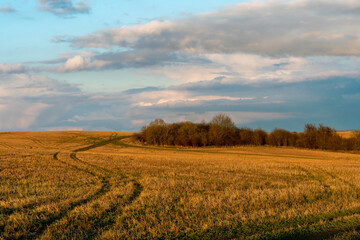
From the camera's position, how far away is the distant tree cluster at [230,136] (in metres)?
78.1

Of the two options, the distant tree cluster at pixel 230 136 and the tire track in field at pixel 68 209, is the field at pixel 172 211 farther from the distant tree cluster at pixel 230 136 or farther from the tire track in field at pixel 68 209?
the distant tree cluster at pixel 230 136

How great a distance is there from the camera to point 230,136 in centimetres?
8844

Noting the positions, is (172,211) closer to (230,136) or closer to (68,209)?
(68,209)

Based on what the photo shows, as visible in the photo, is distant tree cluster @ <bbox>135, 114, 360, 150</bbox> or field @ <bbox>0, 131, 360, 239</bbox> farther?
distant tree cluster @ <bbox>135, 114, 360, 150</bbox>

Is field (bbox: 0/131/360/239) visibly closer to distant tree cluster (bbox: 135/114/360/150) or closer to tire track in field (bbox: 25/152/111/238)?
tire track in field (bbox: 25/152/111/238)

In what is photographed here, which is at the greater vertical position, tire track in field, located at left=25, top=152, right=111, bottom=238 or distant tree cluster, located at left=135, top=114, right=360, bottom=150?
distant tree cluster, located at left=135, top=114, right=360, bottom=150

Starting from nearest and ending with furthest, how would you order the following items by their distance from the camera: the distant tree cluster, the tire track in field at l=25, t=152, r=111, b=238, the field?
the field, the tire track in field at l=25, t=152, r=111, b=238, the distant tree cluster

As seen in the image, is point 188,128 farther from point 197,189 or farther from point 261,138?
point 197,189

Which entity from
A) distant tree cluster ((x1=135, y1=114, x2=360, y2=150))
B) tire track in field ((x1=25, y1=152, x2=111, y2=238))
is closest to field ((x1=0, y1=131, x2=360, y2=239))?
tire track in field ((x1=25, y1=152, x2=111, y2=238))

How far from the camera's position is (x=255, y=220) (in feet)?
35.9

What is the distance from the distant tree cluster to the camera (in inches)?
3076

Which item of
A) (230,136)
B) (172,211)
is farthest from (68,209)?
(230,136)

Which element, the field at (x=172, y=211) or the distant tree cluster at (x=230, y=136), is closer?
the field at (x=172, y=211)

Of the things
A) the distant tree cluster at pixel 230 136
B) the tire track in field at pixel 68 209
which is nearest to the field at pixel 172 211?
the tire track in field at pixel 68 209
